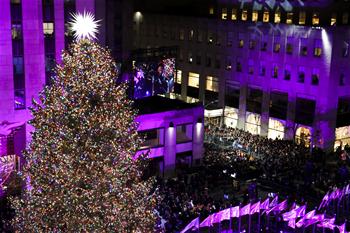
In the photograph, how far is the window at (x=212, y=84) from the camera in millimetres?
71500

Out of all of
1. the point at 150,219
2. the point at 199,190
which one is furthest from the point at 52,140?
the point at 199,190

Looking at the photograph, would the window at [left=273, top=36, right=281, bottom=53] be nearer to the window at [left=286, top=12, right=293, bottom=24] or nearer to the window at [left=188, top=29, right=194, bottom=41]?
the window at [left=286, top=12, right=293, bottom=24]

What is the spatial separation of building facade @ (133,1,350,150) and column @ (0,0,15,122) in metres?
32.6

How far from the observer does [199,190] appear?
3806 cm

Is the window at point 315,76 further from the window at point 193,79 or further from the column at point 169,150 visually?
the column at point 169,150

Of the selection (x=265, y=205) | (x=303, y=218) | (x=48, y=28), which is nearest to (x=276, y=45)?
(x=48, y=28)

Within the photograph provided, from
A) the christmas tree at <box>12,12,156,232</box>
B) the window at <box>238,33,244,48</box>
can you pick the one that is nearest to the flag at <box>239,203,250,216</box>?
the christmas tree at <box>12,12,156,232</box>

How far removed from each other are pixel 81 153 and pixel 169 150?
96.7 feet

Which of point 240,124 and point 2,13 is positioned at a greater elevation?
point 2,13

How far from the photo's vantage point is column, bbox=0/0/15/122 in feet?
133

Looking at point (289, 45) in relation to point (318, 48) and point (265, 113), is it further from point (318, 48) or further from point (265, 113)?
Result: point (265, 113)

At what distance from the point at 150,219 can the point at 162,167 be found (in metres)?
27.5

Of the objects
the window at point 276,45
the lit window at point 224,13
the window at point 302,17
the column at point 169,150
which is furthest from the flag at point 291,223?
the lit window at point 224,13

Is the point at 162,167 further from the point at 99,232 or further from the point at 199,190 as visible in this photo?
the point at 99,232
